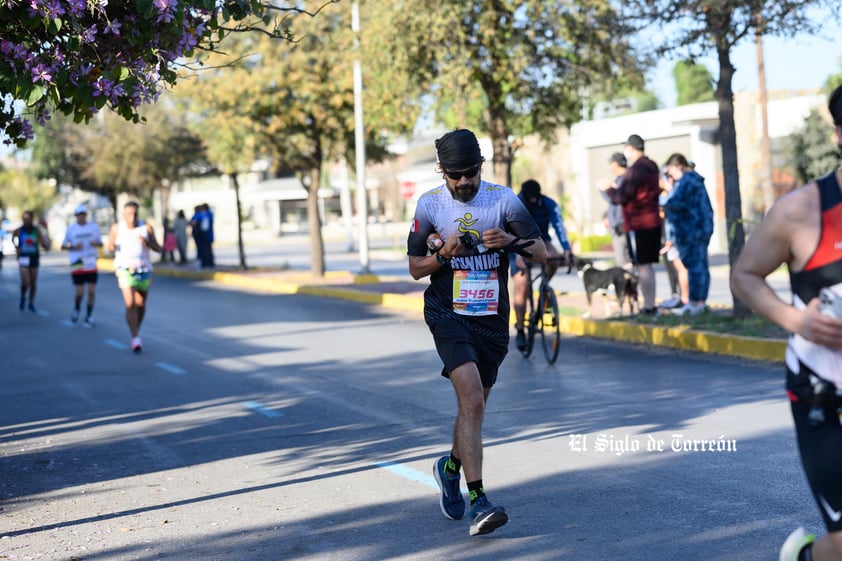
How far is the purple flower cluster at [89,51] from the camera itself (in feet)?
23.3

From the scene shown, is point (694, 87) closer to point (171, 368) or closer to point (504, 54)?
point (504, 54)

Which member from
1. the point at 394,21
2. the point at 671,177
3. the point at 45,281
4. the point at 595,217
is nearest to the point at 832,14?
the point at 671,177

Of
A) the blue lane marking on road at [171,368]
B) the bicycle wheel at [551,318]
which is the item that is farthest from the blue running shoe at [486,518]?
the blue lane marking on road at [171,368]

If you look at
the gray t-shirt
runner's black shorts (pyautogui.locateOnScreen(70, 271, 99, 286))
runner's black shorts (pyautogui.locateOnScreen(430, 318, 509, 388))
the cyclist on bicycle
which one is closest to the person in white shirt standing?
runner's black shorts (pyautogui.locateOnScreen(70, 271, 99, 286))

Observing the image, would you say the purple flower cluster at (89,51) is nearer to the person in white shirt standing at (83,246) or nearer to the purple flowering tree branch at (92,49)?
the purple flowering tree branch at (92,49)

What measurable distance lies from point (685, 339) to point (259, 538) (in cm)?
836

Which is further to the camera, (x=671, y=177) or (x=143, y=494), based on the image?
(x=671, y=177)

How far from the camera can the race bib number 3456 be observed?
20.3ft

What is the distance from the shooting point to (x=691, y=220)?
50.0ft

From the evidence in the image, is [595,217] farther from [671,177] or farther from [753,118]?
[671,177]

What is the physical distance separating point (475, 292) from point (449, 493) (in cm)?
104

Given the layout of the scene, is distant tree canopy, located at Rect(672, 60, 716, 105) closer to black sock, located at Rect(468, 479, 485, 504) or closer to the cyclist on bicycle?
the cyclist on bicycle

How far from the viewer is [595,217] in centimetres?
4559

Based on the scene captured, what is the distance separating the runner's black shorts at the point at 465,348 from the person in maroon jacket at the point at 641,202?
8525mm
